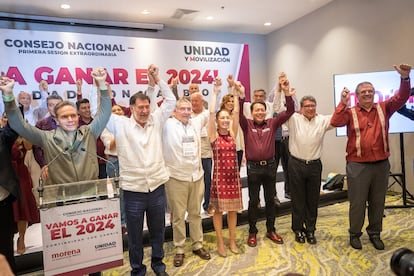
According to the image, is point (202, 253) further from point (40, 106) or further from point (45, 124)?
point (40, 106)

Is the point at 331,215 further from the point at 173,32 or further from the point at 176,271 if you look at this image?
the point at 173,32

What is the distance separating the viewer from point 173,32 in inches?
255

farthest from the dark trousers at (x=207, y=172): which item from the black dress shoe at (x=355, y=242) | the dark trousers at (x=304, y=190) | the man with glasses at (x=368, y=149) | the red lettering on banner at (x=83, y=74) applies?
the red lettering on banner at (x=83, y=74)

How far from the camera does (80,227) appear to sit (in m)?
1.76

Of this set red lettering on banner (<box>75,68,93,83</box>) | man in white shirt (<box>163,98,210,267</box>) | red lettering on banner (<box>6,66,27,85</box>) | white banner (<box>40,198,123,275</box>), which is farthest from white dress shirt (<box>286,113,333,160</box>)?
red lettering on banner (<box>6,66,27,85</box>)

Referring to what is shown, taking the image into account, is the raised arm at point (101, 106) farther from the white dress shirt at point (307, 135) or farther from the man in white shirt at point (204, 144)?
the white dress shirt at point (307, 135)

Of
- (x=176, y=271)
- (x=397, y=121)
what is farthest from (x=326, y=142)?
(x=176, y=271)

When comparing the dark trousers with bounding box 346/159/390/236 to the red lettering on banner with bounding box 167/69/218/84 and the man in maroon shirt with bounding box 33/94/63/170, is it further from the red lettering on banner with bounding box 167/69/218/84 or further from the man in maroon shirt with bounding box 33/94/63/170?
the red lettering on banner with bounding box 167/69/218/84

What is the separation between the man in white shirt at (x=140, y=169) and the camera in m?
2.33

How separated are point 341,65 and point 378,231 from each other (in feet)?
10.8

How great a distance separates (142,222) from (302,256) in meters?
1.49

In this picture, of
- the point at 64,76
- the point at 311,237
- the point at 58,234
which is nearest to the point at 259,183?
the point at 311,237

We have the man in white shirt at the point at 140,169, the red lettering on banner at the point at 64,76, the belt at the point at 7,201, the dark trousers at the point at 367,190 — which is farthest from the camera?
the red lettering on banner at the point at 64,76

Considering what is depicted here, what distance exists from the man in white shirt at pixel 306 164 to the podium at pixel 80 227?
1884mm
